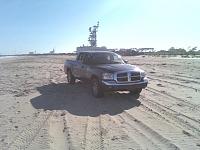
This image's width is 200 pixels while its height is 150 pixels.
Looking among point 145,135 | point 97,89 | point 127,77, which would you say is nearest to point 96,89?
point 97,89

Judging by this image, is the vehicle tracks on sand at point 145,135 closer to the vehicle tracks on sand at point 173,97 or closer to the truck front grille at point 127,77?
the vehicle tracks on sand at point 173,97

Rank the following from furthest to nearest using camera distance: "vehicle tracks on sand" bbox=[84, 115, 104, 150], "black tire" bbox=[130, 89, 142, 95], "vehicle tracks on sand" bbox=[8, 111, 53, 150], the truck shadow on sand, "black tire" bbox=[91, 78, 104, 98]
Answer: "black tire" bbox=[130, 89, 142, 95] < "black tire" bbox=[91, 78, 104, 98] < the truck shadow on sand < "vehicle tracks on sand" bbox=[8, 111, 53, 150] < "vehicle tracks on sand" bbox=[84, 115, 104, 150]

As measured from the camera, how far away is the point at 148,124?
883 centimetres

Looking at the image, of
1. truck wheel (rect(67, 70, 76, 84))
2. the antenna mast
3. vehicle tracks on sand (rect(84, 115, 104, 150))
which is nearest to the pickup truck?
truck wheel (rect(67, 70, 76, 84))

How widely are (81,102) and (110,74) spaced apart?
1.43m

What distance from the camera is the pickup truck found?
41.1 feet

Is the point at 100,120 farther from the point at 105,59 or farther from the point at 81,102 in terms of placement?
the point at 105,59

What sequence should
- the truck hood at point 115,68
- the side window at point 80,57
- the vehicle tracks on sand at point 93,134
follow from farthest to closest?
the side window at point 80,57, the truck hood at point 115,68, the vehicle tracks on sand at point 93,134

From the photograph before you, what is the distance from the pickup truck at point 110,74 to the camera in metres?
12.5

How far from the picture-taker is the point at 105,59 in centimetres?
1453

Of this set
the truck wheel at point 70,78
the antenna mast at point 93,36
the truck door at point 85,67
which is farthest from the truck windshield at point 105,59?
the antenna mast at point 93,36

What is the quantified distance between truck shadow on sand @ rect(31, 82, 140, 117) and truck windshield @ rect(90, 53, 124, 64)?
4.35 feet

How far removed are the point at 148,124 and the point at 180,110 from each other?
75.8 inches

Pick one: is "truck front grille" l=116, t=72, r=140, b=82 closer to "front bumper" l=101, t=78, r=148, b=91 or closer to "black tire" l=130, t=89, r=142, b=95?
Result: "front bumper" l=101, t=78, r=148, b=91
